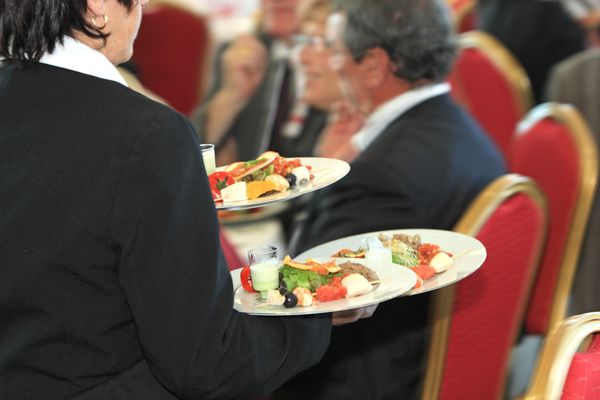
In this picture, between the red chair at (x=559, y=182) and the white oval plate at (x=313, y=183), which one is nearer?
the white oval plate at (x=313, y=183)

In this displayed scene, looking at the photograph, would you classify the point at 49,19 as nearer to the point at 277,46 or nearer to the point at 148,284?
the point at 148,284

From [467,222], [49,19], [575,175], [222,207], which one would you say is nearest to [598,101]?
[575,175]

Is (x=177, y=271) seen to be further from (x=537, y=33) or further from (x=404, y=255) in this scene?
(x=537, y=33)

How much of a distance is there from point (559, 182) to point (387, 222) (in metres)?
0.50

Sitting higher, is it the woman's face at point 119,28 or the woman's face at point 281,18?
the woman's face at point 119,28

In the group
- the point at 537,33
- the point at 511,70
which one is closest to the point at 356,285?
the point at 511,70

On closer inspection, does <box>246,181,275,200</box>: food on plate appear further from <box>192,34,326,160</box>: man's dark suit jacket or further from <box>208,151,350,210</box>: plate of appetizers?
<box>192,34,326,160</box>: man's dark suit jacket

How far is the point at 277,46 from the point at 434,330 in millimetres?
2575

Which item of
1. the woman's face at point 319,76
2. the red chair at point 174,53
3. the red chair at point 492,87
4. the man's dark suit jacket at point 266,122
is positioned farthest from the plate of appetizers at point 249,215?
the red chair at point 174,53

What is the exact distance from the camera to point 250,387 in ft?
3.98

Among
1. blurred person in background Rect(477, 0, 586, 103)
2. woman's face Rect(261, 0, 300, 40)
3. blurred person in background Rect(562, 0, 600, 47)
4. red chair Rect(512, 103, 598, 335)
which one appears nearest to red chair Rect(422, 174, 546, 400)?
red chair Rect(512, 103, 598, 335)

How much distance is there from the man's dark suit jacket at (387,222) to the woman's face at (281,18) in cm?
227

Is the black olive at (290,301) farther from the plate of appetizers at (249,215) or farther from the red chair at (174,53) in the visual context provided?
the red chair at (174,53)

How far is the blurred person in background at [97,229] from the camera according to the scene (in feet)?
3.62
